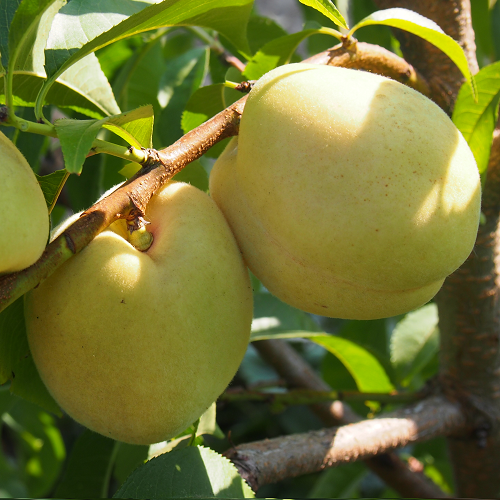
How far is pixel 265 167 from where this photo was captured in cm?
57

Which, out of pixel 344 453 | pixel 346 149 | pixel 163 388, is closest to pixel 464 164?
pixel 346 149

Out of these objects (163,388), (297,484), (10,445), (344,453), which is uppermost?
(163,388)

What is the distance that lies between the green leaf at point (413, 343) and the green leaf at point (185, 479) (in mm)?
686

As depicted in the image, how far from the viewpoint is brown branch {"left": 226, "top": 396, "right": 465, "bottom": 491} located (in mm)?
739

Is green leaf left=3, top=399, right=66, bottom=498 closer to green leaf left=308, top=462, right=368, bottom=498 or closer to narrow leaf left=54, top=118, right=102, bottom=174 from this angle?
green leaf left=308, top=462, right=368, bottom=498

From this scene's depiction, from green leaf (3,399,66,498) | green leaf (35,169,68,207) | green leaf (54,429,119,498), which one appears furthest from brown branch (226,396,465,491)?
green leaf (3,399,66,498)

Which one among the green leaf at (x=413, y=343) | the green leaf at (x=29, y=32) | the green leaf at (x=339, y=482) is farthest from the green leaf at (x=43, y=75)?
the green leaf at (x=339, y=482)

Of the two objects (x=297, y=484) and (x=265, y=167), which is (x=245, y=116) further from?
(x=297, y=484)

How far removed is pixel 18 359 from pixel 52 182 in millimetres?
204

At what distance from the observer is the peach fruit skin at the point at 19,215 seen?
1.48 feet

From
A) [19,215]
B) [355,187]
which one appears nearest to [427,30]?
[355,187]

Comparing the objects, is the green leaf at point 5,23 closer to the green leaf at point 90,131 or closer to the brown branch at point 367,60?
the green leaf at point 90,131

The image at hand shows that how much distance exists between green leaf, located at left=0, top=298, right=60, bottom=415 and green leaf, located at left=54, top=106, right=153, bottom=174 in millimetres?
195

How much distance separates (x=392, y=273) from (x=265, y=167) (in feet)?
0.52
